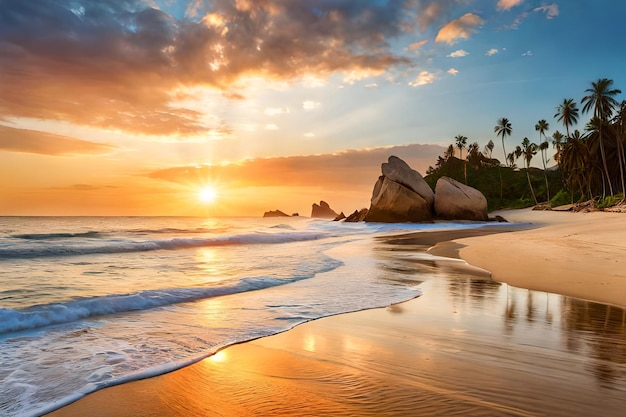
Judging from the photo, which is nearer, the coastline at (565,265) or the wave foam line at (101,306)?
the wave foam line at (101,306)

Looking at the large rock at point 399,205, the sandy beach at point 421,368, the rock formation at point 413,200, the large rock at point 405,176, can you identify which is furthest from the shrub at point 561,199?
the sandy beach at point 421,368

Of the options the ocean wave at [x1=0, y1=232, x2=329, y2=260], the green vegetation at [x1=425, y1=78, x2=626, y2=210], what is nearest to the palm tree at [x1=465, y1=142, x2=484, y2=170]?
the green vegetation at [x1=425, y1=78, x2=626, y2=210]

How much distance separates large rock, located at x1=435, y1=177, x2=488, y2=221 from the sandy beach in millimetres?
38739

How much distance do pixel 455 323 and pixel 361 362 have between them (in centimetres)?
220

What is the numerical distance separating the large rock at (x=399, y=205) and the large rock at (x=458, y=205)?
4.74 feet

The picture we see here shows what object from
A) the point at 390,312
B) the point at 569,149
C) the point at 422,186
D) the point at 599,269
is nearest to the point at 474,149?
the point at 569,149

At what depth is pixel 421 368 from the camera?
392 centimetres

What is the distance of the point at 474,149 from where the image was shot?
83938mm

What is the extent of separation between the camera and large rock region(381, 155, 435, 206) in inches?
1736

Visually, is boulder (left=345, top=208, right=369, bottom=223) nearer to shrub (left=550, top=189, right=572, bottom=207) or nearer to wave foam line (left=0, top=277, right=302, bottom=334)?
shrub (left=550, top=189, right=572, bottom=207)

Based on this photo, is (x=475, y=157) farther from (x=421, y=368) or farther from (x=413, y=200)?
(x=421, y=368)

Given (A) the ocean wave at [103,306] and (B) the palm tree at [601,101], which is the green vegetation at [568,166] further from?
(A) the ocean wave at [103,306]

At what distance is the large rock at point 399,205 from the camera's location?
142 feet

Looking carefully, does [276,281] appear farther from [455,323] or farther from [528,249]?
[528,249]
